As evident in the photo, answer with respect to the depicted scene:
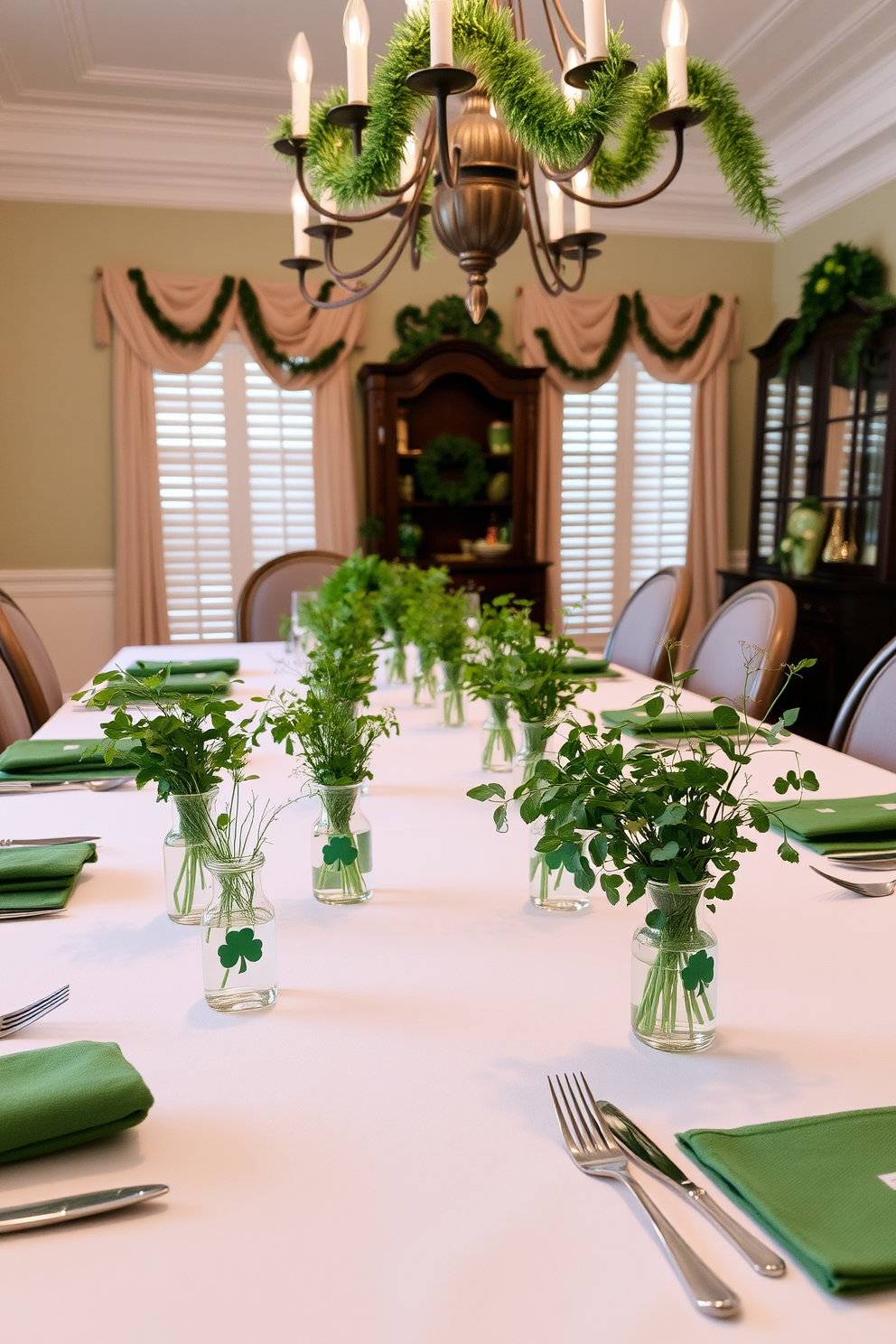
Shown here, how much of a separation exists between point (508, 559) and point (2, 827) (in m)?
3.99

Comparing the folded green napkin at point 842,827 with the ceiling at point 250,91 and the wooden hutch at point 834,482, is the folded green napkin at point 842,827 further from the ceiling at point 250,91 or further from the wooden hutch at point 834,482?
the ceiling at point 250,91

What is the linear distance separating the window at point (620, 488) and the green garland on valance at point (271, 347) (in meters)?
1.28

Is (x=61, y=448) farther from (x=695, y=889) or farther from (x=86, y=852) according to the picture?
(x=695, y=889)

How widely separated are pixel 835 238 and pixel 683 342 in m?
0.89

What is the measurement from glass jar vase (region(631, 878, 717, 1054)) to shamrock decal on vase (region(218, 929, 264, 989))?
33 centimetres

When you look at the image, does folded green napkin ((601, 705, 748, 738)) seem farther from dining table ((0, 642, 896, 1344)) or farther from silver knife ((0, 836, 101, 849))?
silver knife ((0, 836, 101, 849))

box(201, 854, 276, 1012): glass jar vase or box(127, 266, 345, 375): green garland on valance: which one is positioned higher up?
box(127, 266, 345, 375): green garland on valance

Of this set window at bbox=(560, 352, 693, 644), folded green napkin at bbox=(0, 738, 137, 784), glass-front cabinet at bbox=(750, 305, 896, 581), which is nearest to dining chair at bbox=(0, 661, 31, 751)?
folded green napkin at bbox=(0, 738, 137, 784)

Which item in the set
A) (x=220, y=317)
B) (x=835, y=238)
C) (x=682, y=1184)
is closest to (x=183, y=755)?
(x=682, y=1184)

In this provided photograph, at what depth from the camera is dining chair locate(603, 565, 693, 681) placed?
9.58 ft

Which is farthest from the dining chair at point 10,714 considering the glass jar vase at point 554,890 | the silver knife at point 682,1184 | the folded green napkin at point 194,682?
the silver knife at point 682,1184

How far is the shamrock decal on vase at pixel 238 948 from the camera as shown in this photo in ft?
3.05

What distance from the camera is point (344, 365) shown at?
529 centimetres

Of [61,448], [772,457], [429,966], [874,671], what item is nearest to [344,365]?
[61,448]
